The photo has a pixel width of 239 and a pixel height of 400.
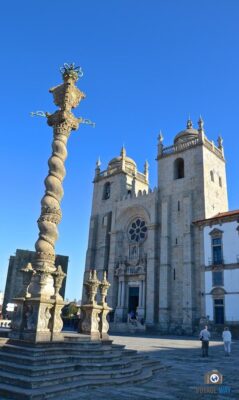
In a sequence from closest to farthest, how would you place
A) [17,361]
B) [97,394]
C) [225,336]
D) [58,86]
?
[97,394] < [17,361] < [58,86] < [225,336]

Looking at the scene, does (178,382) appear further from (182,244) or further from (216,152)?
(216,152)

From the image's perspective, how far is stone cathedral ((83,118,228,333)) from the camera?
1208 inches

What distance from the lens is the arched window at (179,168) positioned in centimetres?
3625

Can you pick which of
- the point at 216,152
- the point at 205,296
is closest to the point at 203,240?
the point at 205,296

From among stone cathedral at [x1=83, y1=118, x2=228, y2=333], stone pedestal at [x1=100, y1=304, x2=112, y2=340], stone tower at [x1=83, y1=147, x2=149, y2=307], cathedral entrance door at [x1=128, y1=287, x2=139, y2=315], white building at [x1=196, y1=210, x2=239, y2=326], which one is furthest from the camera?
stone tower at [x1=83, y1=147, x2=149, y2=307]

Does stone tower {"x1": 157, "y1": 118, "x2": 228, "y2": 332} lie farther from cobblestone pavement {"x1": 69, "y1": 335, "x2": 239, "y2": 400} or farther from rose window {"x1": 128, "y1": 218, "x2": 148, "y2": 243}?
cobblestone pavement {"x1": 69, "y1": 335, "x2": 239, "y2": 400}

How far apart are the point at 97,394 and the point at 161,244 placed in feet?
87.7

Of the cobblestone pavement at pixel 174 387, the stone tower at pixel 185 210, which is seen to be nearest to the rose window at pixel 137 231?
the stone tower at pixel 185 210

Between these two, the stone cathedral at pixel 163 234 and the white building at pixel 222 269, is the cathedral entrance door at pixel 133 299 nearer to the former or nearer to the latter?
the stone cathedral at pixel 163 234

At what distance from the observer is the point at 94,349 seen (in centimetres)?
974

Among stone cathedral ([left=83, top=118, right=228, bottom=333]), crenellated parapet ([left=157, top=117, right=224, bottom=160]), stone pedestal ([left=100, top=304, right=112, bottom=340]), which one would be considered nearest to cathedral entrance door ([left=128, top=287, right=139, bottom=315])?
stone cathedral ([left=83, top=118, right=228, bottom=333])

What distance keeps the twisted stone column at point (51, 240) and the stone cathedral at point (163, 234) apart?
67.4ft

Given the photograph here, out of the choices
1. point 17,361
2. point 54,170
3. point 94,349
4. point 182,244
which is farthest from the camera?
point 182,244

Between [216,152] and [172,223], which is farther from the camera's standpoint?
[216,152]
